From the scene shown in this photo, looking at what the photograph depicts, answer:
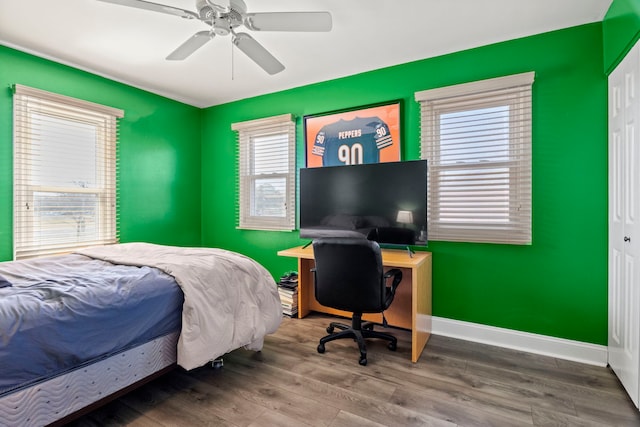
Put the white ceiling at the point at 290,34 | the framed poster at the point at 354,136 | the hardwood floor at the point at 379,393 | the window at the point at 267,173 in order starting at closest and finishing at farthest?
the hardwood floor at the point at 379,393, the white ceiling at the point at 290,34, the framed poster at the point at 354,136, the window at the point at 267,173

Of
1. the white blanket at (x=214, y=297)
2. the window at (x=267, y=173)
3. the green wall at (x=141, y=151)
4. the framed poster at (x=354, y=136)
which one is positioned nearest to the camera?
the white blanket at (x=214, y=297)

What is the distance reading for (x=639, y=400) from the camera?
170cm

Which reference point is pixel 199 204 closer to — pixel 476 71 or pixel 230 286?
pixel 230 286

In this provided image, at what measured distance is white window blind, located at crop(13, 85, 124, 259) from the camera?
275 centimetres

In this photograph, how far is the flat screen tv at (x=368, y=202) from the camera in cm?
271

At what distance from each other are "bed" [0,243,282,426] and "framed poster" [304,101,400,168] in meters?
1.56

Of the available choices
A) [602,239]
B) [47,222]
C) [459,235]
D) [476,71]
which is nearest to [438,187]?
[459,235]

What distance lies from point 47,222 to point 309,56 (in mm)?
2821

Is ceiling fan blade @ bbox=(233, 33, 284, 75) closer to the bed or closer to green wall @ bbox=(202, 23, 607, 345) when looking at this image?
green wall @ bbox=(202, 23, 607, 345)

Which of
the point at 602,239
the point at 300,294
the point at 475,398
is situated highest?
the point at 602,239

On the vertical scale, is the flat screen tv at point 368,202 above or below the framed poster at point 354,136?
below

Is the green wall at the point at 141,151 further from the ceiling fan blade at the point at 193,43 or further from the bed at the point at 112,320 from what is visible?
the ceiling fan blade at the point at 193,43

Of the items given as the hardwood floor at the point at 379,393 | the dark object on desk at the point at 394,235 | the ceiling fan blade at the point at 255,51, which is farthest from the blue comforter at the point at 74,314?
the dark object on desk at the point at 394,235

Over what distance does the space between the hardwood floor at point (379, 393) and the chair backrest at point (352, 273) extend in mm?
437
